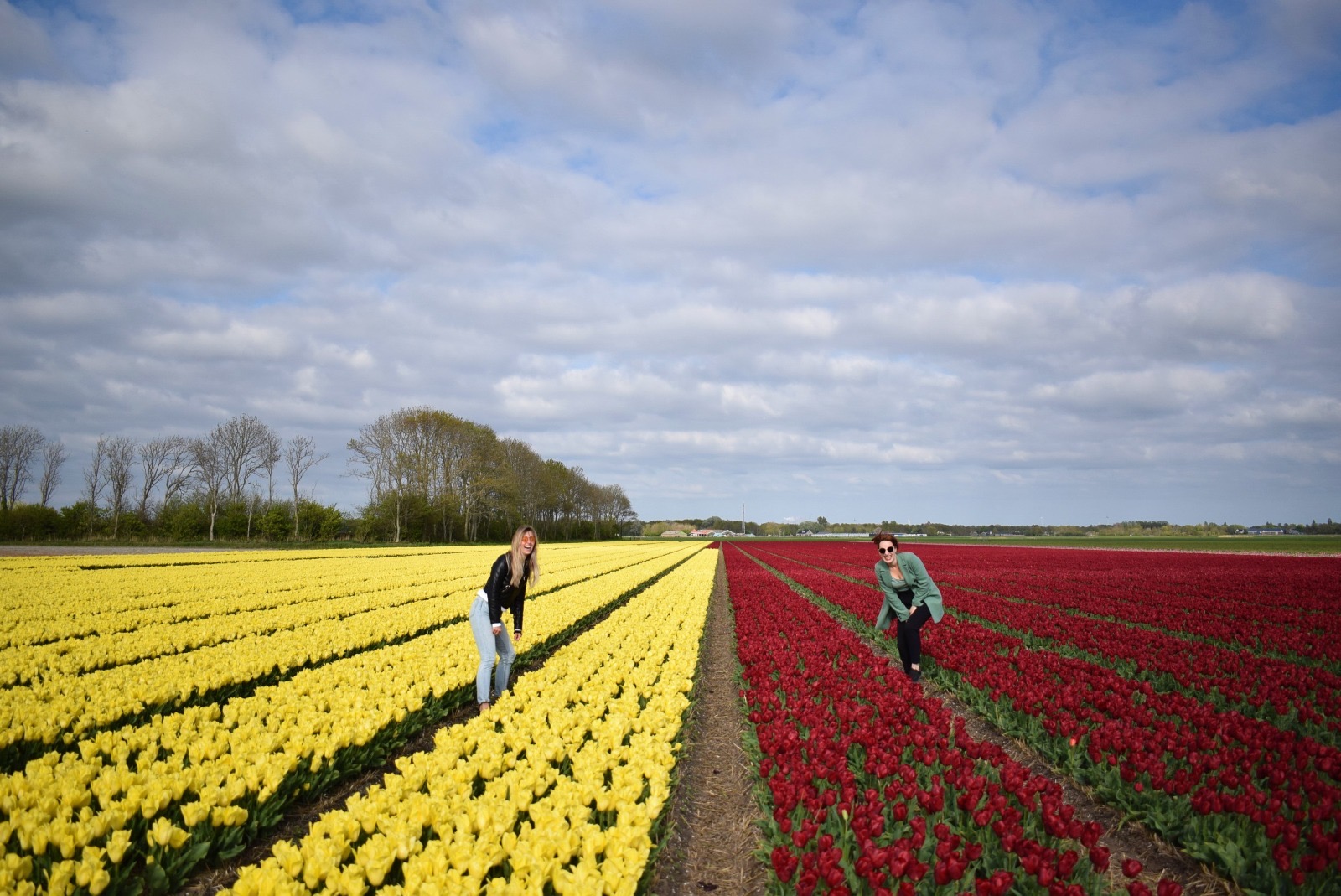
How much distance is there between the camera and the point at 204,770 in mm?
4703

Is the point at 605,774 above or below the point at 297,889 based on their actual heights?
below

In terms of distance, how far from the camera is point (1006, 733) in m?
7.24

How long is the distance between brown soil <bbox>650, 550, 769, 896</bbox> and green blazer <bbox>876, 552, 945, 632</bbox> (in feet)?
9.16

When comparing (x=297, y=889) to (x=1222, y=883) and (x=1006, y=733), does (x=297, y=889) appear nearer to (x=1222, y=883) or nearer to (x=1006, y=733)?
(x=1222, y=883)

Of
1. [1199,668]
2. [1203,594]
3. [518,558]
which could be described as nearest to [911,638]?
[1199,668]

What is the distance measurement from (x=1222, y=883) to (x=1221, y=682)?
5030 mm

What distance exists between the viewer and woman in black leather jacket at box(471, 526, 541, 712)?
726 cm

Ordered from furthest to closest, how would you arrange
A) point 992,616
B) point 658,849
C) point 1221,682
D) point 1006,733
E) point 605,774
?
1. point 992,616
2. point 1221,682
3. point 1006,733
4. point 605,774
5. point 658,849

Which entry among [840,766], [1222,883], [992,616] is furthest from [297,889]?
[992,616]

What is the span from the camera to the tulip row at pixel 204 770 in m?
3.82

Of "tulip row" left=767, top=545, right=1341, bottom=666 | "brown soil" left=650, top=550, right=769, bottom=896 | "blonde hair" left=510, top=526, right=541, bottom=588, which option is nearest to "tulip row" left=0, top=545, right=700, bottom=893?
"blonde hair" left=510, top=526, right=541, bottom=588

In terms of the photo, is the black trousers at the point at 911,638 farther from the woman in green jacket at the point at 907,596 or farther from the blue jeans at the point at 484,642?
the blue jeans at the point at 484,642

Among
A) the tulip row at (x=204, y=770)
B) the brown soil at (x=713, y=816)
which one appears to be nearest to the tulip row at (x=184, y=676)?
the tulip row at (x=204, y=770)

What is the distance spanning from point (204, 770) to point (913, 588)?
28.4ft
